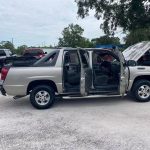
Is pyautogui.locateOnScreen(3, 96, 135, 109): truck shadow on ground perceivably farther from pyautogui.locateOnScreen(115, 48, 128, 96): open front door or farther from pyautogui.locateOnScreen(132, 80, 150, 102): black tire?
pyautogui.locateOnScreen(115, 48, 128, 96): open front door

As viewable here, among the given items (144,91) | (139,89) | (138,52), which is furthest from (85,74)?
(138,52)

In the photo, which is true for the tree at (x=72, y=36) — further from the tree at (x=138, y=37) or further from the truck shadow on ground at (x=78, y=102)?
the truck shadow on ground at (x=78, y=102)

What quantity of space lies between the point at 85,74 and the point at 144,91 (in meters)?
1.98

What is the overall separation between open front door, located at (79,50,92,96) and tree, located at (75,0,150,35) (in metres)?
9.94

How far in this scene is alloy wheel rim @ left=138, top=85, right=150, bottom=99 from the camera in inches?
378

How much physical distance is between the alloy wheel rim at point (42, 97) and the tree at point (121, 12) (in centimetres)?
1104

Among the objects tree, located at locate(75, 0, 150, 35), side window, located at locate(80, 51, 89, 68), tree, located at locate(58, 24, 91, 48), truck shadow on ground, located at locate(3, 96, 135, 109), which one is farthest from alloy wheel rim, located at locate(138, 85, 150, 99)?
tree, located at locate(58, 24, 91, 48)

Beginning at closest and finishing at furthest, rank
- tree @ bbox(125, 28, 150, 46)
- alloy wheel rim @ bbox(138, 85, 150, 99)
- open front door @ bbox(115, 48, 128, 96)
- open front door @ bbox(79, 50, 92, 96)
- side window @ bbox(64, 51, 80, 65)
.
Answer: open front door @ bbox(79, 50, 92, 96)
side window @ bbox(64, 51, 80, 65)
open front door @ bbox(115, 48, 128, 96)
alloy wheel rim @ bbox(138, 85, 150, 99)
tree @ bbox(125, 28, 150, 46)

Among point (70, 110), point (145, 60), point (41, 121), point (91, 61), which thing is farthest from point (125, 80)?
point (145, 60)

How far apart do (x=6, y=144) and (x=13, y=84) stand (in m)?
3.04

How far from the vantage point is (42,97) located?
8.90 metres

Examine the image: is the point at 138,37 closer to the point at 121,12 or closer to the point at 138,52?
the point at 121,12

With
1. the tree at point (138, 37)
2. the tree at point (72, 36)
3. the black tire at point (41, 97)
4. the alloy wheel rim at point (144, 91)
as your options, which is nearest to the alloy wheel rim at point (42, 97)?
the black tire at point (41, 97)

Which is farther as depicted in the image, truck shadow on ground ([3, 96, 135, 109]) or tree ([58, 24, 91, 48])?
tree ([58, 24, 91, 48])
